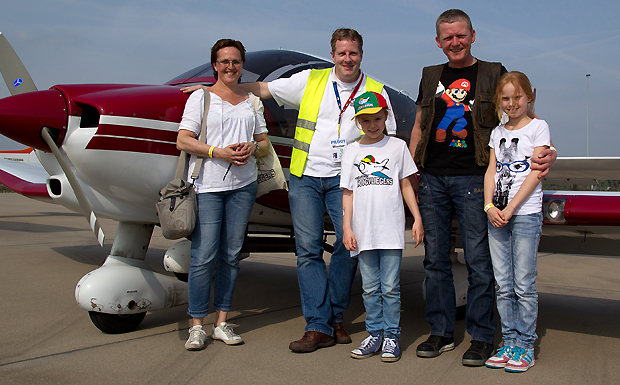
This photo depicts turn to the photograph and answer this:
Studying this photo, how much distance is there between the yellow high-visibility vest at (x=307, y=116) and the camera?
113 inches

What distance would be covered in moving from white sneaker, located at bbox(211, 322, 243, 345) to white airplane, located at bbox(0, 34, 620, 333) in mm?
583

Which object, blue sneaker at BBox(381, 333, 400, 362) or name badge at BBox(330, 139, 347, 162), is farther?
name badge at BBox(330, 139, 347, 162)

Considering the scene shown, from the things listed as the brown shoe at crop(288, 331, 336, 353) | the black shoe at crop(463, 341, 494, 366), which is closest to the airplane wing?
the brown shoe at crop(288, 331, 336, 353)

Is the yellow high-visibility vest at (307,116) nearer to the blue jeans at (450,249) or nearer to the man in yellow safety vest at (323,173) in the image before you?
the man in yellow safety vest at (323,173)

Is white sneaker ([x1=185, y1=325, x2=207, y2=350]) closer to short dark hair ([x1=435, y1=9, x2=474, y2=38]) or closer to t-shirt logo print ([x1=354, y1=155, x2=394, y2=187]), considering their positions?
t-shirt logo print ([x1=354, y1=155, x2=394, y2=187])

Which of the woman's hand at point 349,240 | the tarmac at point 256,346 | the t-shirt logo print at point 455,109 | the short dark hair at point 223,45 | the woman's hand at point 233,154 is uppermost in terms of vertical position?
the short dark hair at point 223,45

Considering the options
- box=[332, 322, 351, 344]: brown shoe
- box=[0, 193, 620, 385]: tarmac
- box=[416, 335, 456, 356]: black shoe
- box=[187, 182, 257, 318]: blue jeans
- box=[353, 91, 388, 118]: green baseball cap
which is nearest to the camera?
box=[0, 193, 620, 385]: tarmac

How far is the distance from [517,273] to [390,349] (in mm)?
811

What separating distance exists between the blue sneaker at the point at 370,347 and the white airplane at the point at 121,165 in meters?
1.37

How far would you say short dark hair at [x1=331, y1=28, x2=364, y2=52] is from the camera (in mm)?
2797

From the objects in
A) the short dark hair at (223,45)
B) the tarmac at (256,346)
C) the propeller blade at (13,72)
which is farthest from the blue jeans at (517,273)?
the propeller blade at (13,72)

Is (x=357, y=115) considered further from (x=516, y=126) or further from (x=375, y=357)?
(x=375, y=357)

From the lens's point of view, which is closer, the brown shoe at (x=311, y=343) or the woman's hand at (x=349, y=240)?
the woman's hand at (x=349, y=240)

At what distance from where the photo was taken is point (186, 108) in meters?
2.81
